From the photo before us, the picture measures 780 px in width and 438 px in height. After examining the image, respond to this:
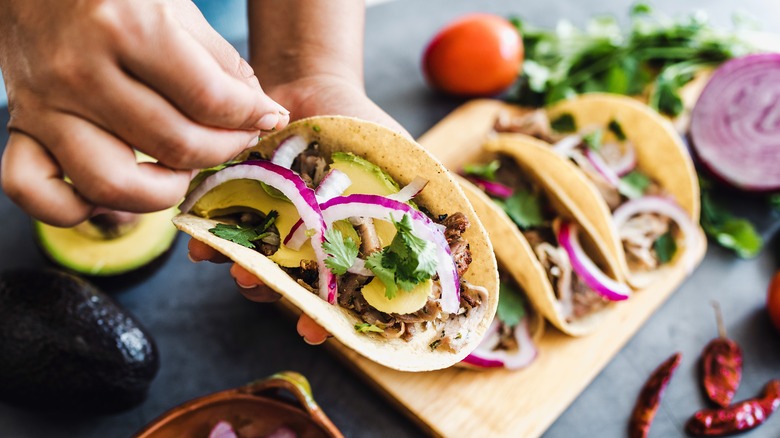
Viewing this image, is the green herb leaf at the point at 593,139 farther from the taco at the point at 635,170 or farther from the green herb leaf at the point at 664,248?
the green herb leaf at the point at 664,248

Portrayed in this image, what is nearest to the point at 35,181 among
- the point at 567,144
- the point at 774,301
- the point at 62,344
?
the point at 62,344

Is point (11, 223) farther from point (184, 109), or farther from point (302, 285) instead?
point (184, 109)

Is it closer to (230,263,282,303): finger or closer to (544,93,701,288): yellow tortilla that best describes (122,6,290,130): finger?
(230,263,282,303): finger

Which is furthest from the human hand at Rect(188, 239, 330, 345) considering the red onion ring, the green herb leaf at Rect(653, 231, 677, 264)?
the red onion ring

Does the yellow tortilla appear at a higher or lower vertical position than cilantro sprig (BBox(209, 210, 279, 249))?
lower

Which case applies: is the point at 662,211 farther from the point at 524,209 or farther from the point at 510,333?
the point at 510,333

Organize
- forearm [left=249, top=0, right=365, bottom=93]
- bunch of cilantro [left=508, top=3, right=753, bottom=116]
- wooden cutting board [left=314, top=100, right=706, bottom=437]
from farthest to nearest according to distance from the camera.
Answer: bunch of cilantro [left=508, top=3, right=753, bottom=116], wooden cutting board [left=314, top=100, right=706, bottom=437], forearm [left=249, top=0, right=365, bottom=93]
